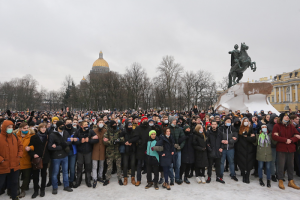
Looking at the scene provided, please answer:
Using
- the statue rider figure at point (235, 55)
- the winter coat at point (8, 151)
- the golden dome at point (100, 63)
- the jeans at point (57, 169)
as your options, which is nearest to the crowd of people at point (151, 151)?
the jeans at point (57, 169)

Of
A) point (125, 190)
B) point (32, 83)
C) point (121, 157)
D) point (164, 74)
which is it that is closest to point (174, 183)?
point (125, 190)

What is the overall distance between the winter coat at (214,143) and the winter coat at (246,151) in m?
0.72

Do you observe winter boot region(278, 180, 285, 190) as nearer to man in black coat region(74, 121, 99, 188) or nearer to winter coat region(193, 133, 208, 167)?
winter coat region(193, 133, 208, 167)

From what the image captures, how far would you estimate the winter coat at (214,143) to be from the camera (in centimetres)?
579

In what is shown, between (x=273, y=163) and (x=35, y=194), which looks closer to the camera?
(x=35, y=194)

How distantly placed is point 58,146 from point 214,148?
445 centimetres

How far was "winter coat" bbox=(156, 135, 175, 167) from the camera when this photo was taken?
5.33 metres

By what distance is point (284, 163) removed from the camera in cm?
560

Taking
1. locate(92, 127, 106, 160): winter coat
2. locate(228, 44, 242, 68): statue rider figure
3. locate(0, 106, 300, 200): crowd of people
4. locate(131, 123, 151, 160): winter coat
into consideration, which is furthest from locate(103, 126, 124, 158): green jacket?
locate(228, 44, 242, 68): statue rider figure

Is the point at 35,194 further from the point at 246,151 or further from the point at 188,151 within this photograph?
the point at 246,151

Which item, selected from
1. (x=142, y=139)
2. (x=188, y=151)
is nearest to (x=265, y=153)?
(x=188, y=151)

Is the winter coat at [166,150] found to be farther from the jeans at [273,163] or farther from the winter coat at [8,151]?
the winter coat at [8,151]

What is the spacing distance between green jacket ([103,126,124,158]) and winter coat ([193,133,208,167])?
222 cm

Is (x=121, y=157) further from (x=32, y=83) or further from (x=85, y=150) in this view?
(x=32, y=83)
